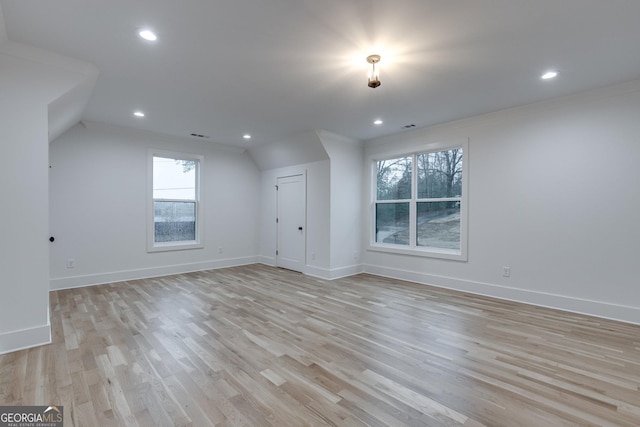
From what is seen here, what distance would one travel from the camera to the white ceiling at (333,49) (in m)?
2.05

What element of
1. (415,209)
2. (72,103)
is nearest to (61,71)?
(72,103)

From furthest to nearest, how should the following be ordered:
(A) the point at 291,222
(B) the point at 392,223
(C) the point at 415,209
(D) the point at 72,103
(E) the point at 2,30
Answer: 1. (A) the point at 291,222
2. (B) the point at 392,223
3. (C) the point at 415,209
4. (D) the point at 72,103
5. (E) the point at 2,30

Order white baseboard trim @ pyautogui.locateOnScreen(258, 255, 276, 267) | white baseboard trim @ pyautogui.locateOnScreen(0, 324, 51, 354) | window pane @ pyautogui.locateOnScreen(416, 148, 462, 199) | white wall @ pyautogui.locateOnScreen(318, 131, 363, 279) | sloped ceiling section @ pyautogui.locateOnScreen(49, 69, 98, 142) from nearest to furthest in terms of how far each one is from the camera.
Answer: white baseboard trim @ pyautogui.locateOnScreen(0, 324, 51, 354), sloped ceiling section @ pyautogui.locateOnScreen(49, 69, 98, 142), window pane @ pyautogui.locateOnScreen(416, 148, 462, 199), white wall @ pyautogui.locateOnScreen(318, 131, 363, 279), white baseboard trim @ pyautogui.locateOnScreen(258, 255, 276, 267)

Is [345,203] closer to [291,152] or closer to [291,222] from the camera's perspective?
[291,222]

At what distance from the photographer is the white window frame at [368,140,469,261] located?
4.48 m

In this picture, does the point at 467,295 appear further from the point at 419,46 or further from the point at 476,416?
the point at 419,46

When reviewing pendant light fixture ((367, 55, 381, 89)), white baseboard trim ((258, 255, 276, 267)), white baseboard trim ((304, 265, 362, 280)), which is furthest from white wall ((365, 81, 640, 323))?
white baseboard trim ((258, 255, 276, 267))

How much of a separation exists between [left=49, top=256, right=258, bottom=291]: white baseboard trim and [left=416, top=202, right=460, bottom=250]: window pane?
3877mm

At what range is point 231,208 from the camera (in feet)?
21.2

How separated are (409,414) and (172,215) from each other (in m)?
5.34

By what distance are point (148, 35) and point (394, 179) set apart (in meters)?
4.28

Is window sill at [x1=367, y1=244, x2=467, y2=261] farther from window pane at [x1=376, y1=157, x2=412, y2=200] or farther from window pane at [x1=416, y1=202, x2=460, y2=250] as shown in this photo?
window pane at [x1=376, y1=157, x2=412, y2=200]

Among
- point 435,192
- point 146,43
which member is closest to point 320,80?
point 146,43

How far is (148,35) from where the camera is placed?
92.2 inches
